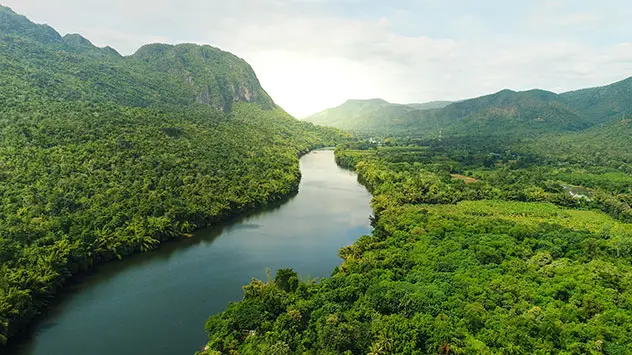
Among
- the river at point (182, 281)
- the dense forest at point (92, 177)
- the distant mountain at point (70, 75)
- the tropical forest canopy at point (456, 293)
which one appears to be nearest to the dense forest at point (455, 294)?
the tropical forest canopy at point (456, 293)

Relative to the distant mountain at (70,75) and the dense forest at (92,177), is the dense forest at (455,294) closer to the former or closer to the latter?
the dense forest at (92,177)

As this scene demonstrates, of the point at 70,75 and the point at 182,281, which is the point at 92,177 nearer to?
the point at 182,281

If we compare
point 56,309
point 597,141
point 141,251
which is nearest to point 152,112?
point 141,251

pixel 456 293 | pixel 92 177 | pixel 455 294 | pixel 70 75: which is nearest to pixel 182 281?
pixel 92 177

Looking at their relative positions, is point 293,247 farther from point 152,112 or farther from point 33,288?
point 152,112

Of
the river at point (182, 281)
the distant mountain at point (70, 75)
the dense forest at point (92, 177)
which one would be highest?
the distant mountain at point (70, 75)
